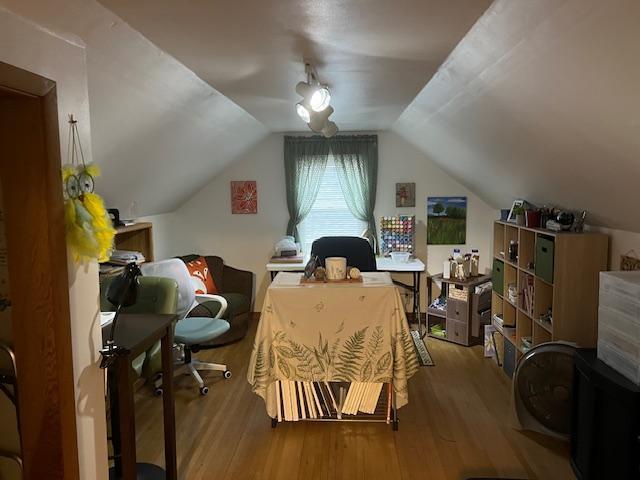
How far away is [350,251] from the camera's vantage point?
13.3ft

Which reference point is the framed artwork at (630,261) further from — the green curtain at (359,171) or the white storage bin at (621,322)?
the green curtain at (359,171)

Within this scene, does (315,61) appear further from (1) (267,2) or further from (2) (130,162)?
(2) (130,162)

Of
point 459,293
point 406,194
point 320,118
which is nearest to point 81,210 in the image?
point 320,118

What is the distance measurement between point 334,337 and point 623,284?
1533 mm

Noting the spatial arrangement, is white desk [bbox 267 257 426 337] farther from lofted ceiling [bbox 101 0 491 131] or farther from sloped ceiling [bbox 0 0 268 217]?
lofted ceiling [bbox 101 0 491 131]

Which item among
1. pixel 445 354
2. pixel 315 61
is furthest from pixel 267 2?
pixel 445 354

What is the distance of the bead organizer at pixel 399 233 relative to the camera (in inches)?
211

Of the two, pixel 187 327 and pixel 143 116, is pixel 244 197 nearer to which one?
pixel 187 327

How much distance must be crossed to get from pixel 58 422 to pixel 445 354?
11.3ft

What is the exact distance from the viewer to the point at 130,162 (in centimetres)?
341

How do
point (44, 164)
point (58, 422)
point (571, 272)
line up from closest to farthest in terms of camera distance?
point (44, 164) < point (58, 422) < point (571, 272)

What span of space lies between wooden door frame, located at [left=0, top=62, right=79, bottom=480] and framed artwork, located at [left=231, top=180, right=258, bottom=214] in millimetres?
3932

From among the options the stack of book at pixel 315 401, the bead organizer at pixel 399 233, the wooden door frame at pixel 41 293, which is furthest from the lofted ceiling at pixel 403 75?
the stack of book at pixel 315 401

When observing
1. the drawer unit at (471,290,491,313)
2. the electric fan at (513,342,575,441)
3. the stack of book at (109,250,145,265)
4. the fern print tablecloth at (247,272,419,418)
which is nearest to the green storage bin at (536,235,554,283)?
the electric fan at (513,342,575,441)
